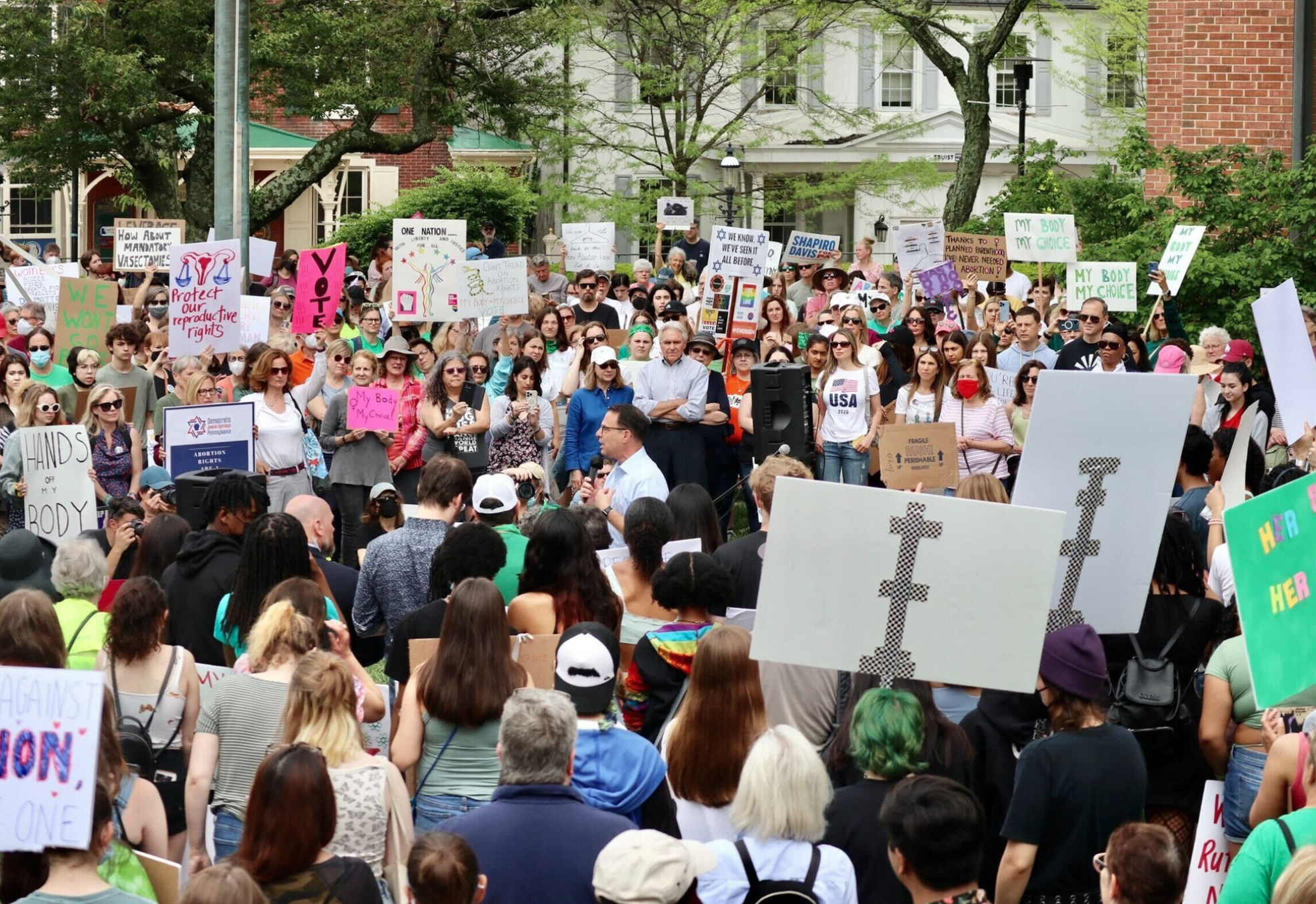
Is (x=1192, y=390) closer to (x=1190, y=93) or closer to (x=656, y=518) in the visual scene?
(x=656, y=518)

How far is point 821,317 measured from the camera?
1425cm

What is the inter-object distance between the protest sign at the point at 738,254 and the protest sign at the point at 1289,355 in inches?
313

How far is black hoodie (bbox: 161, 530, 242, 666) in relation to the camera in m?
6.50

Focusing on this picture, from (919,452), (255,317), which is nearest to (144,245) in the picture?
(255,317)

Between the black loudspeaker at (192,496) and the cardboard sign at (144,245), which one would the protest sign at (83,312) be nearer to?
the cardboard sign at (144,245)

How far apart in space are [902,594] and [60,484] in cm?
583

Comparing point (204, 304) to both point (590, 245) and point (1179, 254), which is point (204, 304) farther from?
point (1179, 254)

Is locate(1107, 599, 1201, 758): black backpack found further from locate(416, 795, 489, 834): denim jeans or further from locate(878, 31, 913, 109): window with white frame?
locate(878, 31, 913, 109): window with white frame

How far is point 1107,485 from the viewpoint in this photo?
19.5 ft

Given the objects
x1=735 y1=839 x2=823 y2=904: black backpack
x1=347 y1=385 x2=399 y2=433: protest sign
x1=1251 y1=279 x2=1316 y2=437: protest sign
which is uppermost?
x1=1251 y1=279 x2=1316 y2=437: protest sign

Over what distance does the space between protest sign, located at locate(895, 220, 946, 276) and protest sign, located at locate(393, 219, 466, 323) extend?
570 centimetres

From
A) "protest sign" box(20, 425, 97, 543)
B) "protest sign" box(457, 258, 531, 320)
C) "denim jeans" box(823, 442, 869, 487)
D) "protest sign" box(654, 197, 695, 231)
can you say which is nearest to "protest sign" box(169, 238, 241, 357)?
"protest sign" box(457, 258, 531, 320)

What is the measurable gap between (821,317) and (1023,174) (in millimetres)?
17847

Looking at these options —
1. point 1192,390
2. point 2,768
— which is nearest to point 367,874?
point 2,768
